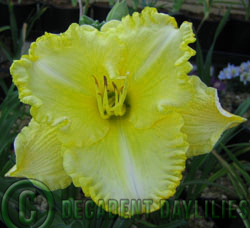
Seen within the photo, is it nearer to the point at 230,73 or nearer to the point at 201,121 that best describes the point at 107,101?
the point at 201,121

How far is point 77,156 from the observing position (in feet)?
1.46

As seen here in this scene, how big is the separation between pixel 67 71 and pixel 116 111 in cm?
10

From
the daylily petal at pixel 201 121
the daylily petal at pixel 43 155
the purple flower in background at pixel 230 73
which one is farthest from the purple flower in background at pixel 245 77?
the daylily petal at pixel 43 155

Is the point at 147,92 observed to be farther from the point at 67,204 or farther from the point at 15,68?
the point at 67,204

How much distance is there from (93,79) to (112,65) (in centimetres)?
4

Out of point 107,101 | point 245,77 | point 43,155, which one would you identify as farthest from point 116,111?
point 245,77

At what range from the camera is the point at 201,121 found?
1.60ft

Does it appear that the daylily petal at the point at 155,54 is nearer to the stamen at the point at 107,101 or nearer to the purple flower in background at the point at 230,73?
the stamen at the point at 107,101

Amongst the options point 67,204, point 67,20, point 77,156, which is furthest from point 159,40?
point 67,20

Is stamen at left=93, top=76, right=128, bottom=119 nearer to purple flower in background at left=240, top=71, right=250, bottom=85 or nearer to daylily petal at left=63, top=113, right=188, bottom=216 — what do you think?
daylily petal at left=63, top=113, right=188, bottom=216

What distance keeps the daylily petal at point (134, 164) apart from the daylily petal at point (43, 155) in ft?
0.12

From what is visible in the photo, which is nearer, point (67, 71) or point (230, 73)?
point (67, 71)

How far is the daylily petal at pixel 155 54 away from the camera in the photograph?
44cm

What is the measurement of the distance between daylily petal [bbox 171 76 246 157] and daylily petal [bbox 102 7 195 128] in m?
0.05
